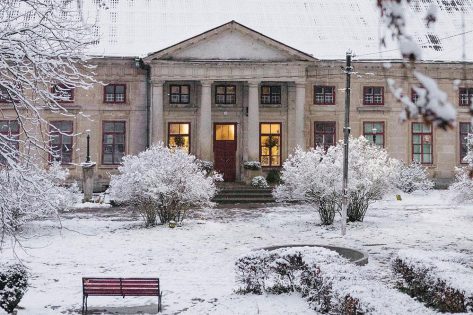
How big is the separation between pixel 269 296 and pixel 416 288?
287 centimetres

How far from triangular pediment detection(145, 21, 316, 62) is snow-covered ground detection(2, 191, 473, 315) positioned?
947 cm

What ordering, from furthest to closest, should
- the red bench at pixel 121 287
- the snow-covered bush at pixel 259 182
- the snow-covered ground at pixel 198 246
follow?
the snow-covered bush at pixel 259 182 < the snow-covered ground at pixel 198 246 < the red bench at pixel 121 287

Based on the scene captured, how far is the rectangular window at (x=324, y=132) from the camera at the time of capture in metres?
34.4

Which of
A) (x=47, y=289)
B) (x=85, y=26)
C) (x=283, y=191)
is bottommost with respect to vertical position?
(x=47, y=289)

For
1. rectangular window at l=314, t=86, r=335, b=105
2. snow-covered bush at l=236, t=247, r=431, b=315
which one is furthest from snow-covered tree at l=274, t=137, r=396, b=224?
rectangular window at l=314, t=86, r=335, b=105

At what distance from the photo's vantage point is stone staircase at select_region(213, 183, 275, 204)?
28.9 m

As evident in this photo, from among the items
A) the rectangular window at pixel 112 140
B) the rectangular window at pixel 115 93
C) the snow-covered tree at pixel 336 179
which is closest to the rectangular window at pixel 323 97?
the rectangular window at pixel 115 93

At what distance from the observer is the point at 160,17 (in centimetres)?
3594

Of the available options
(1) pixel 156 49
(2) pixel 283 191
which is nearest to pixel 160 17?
(1) pixel 156 49

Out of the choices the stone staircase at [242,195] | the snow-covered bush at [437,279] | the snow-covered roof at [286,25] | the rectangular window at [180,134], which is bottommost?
the snow-covered bush at [437,279]

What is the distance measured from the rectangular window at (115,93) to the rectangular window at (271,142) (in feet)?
27.3

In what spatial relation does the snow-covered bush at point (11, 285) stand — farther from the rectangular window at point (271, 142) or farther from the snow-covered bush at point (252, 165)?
the rectangular window at point (271, 142)

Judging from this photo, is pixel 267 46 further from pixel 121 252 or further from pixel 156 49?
pixel 121 252

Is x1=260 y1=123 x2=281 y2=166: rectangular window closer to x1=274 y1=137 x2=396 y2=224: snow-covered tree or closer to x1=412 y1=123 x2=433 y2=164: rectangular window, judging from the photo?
x1=412 y1=123 x2=433 y2=164: rectangular window
